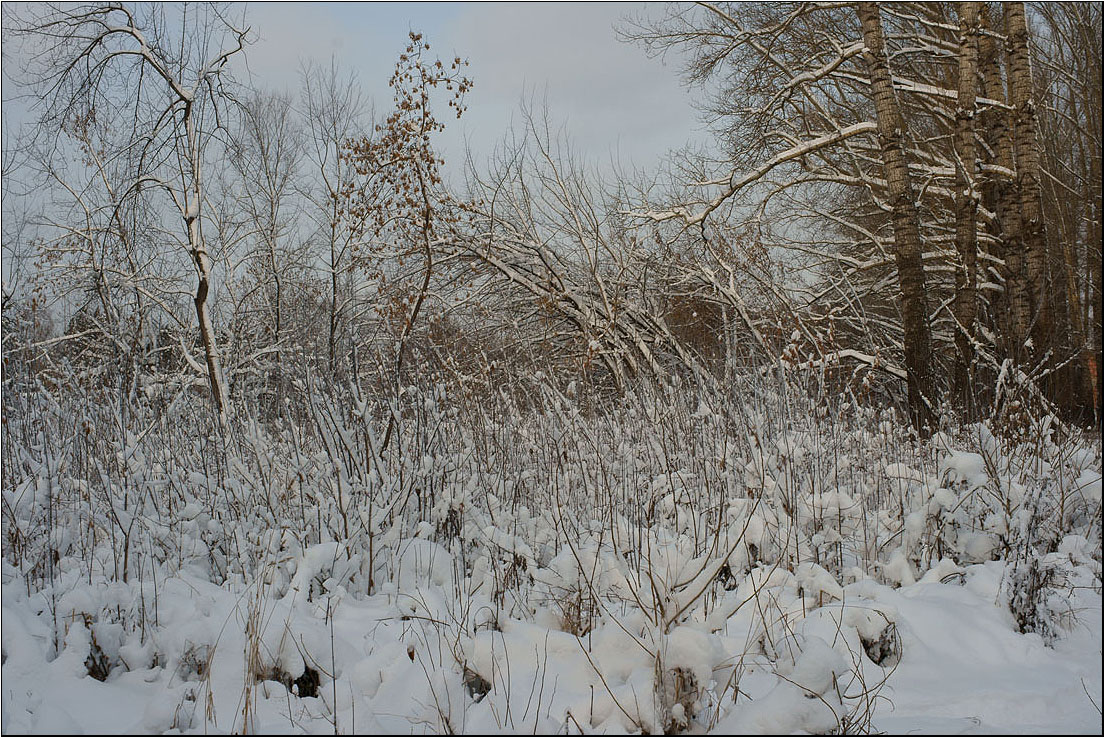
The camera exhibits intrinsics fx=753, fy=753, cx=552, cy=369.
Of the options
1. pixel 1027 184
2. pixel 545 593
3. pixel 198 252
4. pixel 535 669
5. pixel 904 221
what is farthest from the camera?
pixel 1027 184

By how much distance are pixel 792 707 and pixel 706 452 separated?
272 centimetres

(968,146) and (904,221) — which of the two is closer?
(904,221)

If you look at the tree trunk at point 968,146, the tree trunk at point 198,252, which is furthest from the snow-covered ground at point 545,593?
the tree trunk at point 968,146

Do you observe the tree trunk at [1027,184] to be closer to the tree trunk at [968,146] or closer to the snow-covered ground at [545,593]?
the tree trunk at [968,146]

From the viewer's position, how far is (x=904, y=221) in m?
6.98

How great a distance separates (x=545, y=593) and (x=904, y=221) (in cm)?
567

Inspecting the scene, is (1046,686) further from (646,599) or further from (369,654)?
(369,654)

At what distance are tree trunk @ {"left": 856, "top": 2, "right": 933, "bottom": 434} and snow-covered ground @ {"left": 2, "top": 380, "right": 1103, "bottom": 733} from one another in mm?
2162

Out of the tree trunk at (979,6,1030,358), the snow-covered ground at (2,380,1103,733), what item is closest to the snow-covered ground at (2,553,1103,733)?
the snow-covered ground at (2,380,1103,733)

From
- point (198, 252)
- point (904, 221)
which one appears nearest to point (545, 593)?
point (198, 252)

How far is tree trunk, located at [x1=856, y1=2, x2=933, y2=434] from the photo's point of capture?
6.75 meters

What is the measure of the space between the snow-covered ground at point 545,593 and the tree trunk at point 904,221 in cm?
216

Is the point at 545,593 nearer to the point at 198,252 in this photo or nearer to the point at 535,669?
the point at 535,669

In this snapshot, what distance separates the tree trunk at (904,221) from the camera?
6.75 m
